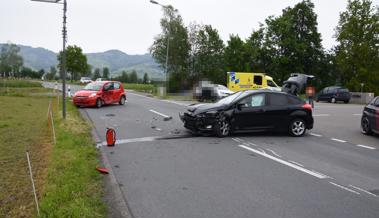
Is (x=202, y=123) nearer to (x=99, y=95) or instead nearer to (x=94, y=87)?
(x=99, y=95)

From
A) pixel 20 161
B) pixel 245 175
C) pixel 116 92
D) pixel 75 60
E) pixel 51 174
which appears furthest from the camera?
pixel 75 60

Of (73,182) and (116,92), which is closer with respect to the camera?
(73,182)

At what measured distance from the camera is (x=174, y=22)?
5350 centimetres

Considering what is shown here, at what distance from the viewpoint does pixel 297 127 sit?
12.0m

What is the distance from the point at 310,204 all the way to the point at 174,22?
5039 cm

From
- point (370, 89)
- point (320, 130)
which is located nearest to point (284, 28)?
point (370, 89)

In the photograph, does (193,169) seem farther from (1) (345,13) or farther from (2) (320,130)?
(1) (345,13)

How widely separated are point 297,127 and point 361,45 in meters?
37.0

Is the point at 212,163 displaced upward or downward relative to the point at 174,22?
downward

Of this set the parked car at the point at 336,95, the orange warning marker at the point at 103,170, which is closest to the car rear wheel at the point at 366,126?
the orange warning marker at the point at 103,170

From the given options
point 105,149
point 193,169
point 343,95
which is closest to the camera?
point 193,169

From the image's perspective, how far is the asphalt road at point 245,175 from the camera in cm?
512

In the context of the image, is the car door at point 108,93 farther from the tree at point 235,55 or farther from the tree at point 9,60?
the tree at point 9,60

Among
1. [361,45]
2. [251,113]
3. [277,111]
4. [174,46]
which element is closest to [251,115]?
[251,113]
